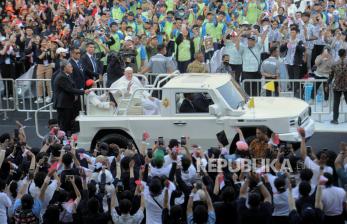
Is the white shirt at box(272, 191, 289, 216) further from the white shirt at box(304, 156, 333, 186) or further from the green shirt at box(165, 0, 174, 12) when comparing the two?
the green shirt at box(165, 0, 174, 12)

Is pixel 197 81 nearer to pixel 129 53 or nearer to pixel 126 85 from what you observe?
pixel 126 85

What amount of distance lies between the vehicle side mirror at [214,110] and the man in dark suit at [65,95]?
3172 millimetres

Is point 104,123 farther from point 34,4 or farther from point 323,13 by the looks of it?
point 34,4

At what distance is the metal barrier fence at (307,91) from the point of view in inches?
770

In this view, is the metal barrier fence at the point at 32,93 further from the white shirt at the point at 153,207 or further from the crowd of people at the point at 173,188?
the white shirt at the point at 153,207

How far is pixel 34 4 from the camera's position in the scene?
29969 mm

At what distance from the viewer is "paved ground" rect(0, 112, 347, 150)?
18.5 m

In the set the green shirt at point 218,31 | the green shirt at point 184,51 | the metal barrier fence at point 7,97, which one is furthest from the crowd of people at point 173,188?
the green shirt at point 218,31

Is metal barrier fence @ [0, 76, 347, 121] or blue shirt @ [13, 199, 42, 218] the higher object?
metal barrier fence @ [0, 76, 347, 121]

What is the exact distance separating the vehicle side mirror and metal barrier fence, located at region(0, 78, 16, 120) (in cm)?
718

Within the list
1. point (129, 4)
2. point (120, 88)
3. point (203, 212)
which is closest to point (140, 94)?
point (120, 88)

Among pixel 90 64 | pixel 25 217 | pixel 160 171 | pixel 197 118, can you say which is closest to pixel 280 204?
pixel 160 171

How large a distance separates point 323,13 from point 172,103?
9.99 m

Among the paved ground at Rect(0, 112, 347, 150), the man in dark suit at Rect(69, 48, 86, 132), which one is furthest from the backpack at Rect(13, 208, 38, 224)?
the paved ground at Rect(0, 112, 347, 150)
